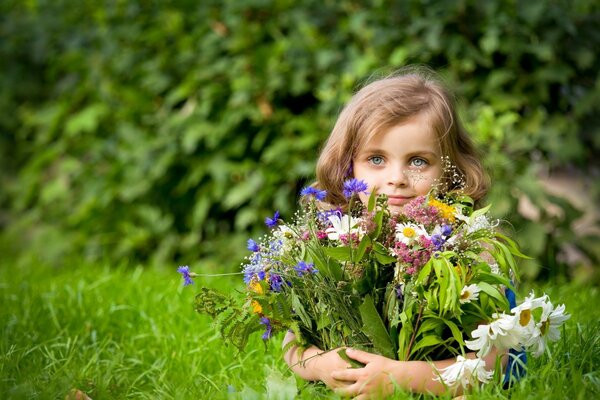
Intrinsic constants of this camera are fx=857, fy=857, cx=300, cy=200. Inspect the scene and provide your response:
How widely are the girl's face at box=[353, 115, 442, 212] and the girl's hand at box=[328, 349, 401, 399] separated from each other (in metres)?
0.43

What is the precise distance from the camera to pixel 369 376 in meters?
2.16

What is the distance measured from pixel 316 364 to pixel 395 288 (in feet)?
1.00

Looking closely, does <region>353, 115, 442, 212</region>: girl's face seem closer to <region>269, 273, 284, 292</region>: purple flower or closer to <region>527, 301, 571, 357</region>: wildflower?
<region>269, 273, 284, 292</region>: purple flower

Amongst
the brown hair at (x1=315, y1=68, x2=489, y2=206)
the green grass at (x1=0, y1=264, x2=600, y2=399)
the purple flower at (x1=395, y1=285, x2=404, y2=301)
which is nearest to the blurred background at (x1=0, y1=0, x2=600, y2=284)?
the green grass at (x1=0, y1=264, x2=600, y2=399)

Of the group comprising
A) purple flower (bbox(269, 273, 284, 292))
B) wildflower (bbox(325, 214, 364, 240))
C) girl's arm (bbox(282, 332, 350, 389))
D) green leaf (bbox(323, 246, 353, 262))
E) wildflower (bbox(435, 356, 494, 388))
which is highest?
wildflower (bbox(325, 214, 364, 240))

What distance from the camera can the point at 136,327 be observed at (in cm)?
332

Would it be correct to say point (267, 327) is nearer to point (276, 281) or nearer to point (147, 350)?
point (276, 281)

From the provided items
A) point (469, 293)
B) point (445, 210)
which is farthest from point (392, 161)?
point (469, 293)

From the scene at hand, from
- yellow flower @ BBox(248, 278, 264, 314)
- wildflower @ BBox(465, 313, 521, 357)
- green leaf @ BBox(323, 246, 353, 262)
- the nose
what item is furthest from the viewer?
the nose

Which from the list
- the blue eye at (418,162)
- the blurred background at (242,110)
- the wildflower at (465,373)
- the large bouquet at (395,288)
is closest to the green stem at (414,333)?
the large bouquet at (395,288)

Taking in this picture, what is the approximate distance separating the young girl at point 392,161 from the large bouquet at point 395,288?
0.19ft

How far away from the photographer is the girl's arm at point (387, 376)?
2.15 metres

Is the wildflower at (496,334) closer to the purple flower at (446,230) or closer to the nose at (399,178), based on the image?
the purple flower at (446,230)

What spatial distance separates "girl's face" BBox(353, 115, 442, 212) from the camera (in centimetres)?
240
